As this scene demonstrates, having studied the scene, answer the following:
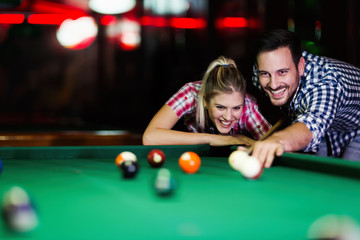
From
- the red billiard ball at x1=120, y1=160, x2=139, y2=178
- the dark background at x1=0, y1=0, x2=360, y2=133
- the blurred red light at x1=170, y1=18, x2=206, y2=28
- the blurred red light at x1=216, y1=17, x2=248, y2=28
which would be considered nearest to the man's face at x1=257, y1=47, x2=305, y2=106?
the red billiard ball at x1=120, y1=160, x2=139, y2=178

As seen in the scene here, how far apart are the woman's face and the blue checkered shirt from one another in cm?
34

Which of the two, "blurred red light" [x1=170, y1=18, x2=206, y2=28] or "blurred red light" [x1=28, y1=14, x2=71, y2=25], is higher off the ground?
"blurred red light" [x1=28, y1=14, x2=71, y2=25]

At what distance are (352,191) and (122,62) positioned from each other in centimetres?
625

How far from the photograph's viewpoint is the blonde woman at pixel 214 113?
8.25ft

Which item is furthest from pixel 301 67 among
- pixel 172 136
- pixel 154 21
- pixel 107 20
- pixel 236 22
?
pixel 107 20

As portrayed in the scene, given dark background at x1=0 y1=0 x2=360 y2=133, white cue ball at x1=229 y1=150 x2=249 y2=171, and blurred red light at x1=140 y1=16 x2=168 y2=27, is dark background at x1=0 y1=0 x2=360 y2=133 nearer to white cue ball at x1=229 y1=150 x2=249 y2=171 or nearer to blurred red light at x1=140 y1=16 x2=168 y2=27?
blurred red light at x1=140 y1=16 x2=168 y2=27

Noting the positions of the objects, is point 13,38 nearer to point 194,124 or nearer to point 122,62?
point 122,62

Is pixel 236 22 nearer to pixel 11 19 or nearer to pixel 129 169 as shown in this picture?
pixel 11 19

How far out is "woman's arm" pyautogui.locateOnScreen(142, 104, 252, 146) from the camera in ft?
7.96

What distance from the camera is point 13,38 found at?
7523 mm

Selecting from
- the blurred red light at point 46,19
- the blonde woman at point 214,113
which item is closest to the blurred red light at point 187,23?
the blurred red light at point 46,19

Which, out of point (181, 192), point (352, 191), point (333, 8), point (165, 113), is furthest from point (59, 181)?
point (333, 8)

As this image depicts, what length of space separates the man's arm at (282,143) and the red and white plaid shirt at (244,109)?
77 cm

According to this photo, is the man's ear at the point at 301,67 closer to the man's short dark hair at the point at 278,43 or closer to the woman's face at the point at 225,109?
the man's short dark hair at the point at 278,43
